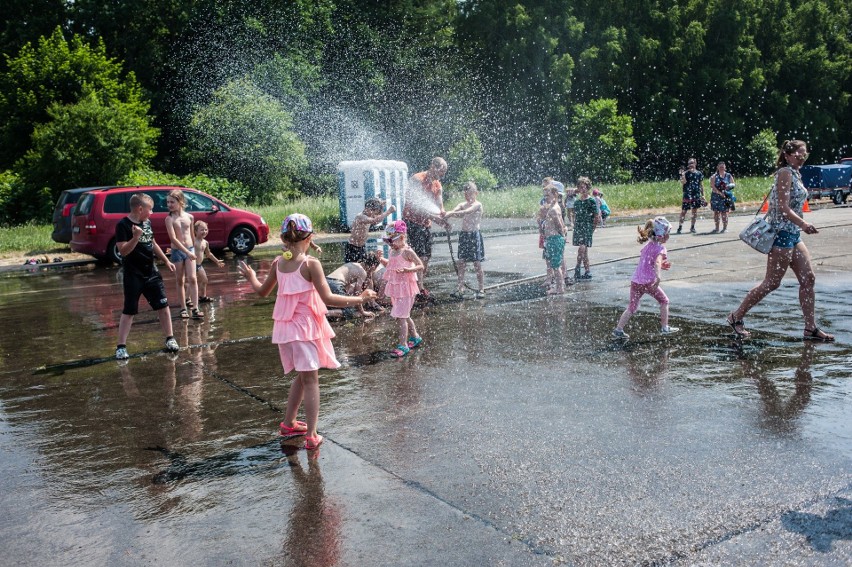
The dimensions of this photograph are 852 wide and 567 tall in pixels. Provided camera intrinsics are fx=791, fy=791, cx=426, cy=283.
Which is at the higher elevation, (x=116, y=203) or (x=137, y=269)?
(x=116, y=203)

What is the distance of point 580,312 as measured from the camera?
31.0ft

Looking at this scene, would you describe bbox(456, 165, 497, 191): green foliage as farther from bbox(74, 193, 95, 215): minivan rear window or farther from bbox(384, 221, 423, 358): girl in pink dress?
bbox(384, 221, 423, 358): girl in pink dress

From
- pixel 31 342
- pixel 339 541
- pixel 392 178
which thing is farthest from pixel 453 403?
pixel 392 178

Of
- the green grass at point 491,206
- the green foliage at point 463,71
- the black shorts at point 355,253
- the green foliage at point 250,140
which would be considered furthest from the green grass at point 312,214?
the black shorts at point 355,253

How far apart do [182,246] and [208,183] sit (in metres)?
20.5

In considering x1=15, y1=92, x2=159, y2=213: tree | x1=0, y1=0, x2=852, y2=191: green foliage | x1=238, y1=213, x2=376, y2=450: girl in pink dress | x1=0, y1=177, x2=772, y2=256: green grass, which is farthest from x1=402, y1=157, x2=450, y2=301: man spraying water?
x1=0, y1=0, x2=852, y2=191: green foliage

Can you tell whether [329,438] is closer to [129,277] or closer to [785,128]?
[129,277]

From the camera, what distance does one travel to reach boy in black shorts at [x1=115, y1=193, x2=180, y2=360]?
7.89 metres

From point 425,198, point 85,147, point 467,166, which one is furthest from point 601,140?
point 425,198

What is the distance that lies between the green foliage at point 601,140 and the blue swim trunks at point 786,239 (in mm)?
37382

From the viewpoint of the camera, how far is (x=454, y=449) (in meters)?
4.99

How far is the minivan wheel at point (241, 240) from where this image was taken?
19.6 meters

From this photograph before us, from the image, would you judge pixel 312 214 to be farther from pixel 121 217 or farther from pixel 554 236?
pixel 554 236

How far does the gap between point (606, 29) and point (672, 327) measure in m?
48.2
